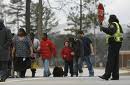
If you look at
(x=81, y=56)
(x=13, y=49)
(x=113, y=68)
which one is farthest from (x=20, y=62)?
(x=113, y=68)

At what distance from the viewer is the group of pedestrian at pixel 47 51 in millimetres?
15859

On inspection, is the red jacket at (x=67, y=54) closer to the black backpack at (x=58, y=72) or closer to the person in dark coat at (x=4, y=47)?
the black backpack at (x=58, y=72)

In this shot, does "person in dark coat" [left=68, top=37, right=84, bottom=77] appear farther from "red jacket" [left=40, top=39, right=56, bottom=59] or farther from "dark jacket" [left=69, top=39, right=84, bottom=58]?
Result: "red jacket" [left=40, top=39, right=56, bottom=59]

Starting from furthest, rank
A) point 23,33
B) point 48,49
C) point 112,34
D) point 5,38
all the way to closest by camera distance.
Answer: point 48,49, point 23,33, point 5,38, point 112,34

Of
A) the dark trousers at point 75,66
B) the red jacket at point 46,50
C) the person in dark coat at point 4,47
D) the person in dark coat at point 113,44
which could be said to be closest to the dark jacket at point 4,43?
the person in dark coat at point 4,47

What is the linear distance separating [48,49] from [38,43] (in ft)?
1.59

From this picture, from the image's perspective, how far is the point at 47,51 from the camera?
2081 cm

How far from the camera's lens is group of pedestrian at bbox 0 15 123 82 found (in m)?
15.9

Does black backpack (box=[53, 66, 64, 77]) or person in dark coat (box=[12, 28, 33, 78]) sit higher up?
person in dark coat (box=[12, 28, 33, 78])

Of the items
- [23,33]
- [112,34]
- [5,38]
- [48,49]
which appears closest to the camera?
[112,34]

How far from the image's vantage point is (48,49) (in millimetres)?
20875

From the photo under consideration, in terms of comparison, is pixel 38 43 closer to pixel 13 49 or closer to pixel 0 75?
pixel 13 49

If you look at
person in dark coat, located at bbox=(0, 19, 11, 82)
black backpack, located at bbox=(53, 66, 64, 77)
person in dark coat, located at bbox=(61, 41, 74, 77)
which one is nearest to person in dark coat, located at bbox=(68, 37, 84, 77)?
person in dark coat, located at bbox=(61, 41, 74, 77)

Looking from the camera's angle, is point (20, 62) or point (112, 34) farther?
point (20, 62)
